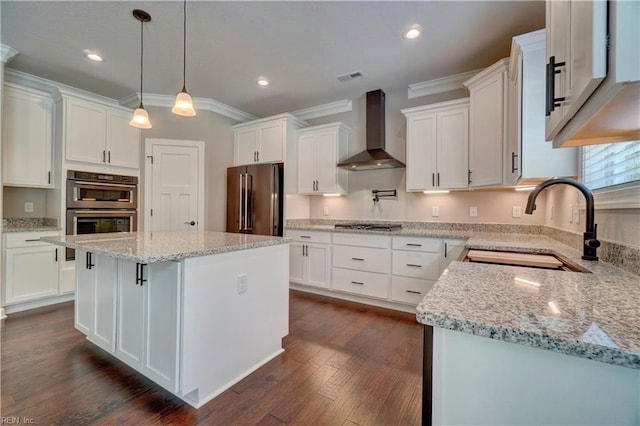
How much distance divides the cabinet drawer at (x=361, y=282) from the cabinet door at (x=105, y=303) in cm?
229

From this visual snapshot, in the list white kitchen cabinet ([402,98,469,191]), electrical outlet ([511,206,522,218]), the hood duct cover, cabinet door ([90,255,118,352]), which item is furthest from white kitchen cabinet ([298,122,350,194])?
cabinet door ([90,255,118,352])

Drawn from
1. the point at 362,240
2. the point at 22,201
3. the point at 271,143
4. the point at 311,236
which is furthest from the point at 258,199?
the point at 22,201

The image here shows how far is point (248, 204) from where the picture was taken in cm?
412

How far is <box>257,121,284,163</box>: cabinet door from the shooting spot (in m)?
4.06

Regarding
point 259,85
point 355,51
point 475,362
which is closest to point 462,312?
point 475,362

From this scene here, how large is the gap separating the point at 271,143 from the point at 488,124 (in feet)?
9.08

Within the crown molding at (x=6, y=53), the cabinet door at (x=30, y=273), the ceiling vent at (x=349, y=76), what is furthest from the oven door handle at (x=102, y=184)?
the ceiling vent at (x=349, y=76)

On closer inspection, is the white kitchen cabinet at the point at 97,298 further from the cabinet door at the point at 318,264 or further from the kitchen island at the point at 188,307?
the cabinet door at the point at 318,264

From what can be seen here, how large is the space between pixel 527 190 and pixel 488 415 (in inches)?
119

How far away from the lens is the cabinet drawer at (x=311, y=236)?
365cm

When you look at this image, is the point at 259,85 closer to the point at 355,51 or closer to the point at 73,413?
the point at 355,51

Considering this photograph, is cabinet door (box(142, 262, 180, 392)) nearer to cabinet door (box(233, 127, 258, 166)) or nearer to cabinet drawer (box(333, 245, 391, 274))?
cabinet drawer (box(333, 245, 391, 274))

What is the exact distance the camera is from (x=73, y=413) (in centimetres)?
155

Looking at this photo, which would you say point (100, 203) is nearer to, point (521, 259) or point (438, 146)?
point (438, 146)
